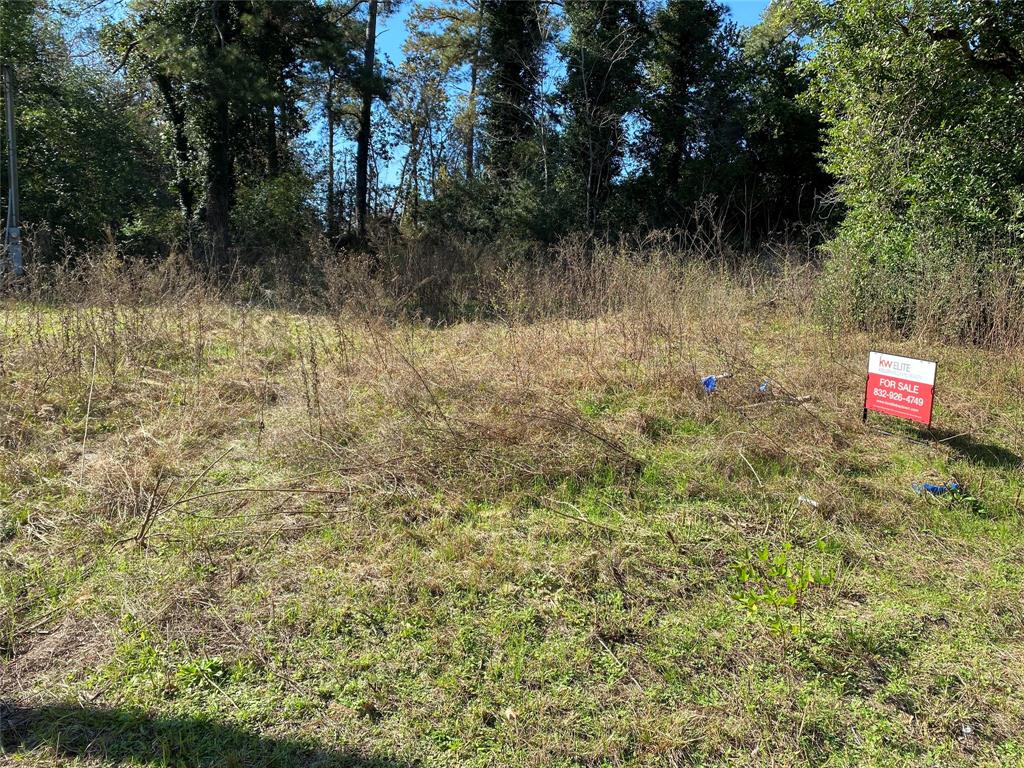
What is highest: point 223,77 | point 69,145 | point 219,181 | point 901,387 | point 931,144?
point 223,77

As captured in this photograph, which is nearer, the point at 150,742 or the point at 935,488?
the point at 150,742

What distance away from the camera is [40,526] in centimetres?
319

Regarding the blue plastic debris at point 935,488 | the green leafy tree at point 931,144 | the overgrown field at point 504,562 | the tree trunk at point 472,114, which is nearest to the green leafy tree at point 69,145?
the tree trunk at point 472,114

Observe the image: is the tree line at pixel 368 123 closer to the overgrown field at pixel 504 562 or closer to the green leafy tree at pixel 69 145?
the green leafy tree at pixel 69 145

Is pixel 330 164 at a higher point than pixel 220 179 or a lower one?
higher

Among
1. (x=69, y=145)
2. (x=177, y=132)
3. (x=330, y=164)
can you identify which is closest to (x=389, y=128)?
(x=330, y=164)

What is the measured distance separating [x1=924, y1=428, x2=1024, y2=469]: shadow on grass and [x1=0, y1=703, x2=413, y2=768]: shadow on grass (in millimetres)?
3877

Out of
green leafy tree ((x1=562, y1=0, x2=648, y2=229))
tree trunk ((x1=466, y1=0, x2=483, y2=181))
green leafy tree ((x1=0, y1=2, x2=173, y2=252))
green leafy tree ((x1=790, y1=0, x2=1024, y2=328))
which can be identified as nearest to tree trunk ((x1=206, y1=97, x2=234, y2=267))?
green leafy tree ((x1=0, y1=2, x2=173, y2=252))

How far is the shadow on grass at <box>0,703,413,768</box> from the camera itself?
196 cm

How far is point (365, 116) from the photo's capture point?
49.8ft

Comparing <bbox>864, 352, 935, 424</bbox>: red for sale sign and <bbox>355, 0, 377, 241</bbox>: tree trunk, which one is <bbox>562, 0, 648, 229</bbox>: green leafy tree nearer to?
<bbox>355, 0, 377, 241</bbox>: tree trunk

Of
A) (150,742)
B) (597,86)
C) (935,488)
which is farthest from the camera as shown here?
(597,86)

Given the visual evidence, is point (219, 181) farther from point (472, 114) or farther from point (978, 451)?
point (978, 451)

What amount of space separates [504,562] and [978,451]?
10.7ft
